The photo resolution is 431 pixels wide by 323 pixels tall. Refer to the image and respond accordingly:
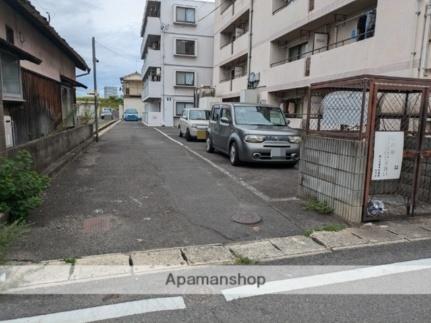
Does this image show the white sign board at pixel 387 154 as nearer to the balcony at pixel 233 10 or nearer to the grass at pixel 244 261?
the grass at pixel 244 261

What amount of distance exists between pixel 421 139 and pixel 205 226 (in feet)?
11.3

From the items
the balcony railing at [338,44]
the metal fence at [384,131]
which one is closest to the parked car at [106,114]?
the balcony railing at [338,44]

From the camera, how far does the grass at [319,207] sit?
16.9ft

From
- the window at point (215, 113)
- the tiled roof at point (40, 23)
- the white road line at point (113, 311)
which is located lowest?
the white road line at point (113, 311)

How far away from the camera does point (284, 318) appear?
262 centimetres

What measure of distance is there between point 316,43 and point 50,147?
1057 centimetres

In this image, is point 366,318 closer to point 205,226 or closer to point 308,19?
point 205,226

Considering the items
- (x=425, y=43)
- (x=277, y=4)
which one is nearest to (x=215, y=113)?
(x=425, y=43)

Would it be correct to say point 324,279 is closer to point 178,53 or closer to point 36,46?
point 36,46

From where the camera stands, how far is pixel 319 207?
523cm

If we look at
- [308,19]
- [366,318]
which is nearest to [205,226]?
[366,318]

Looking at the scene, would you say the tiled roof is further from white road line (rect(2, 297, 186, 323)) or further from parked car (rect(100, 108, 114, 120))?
parked car (rect(100, 108, 114, 120))

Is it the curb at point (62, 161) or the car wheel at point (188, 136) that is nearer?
the curb at point (62, 161)

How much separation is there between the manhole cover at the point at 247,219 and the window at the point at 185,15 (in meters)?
26.4
